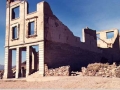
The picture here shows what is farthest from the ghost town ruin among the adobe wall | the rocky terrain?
the rocky terrain

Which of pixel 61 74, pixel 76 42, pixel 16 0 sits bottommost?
pixel 61 74

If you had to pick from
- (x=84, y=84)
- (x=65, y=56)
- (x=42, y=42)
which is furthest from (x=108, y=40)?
(x=84, y=84)

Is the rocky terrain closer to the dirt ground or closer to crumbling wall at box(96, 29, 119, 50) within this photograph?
the dirt ground

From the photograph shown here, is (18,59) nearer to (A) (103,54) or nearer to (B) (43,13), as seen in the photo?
(B) (43,13)

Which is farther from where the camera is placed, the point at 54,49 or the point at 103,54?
the point at 103,54

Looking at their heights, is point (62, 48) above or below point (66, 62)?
above

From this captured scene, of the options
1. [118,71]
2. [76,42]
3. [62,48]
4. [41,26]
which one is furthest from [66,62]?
[118,71]

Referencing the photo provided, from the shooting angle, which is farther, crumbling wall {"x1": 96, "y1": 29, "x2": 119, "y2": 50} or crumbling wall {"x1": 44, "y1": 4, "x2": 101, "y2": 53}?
crumbling wall {"x1": 96, "y1": 29, "x2": 119, "y2": 50}

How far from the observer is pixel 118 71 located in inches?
599

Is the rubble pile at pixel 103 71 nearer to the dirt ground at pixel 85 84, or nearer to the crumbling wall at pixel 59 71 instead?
the crumbling wall at pixel 59 71

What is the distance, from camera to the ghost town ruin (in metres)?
20.8

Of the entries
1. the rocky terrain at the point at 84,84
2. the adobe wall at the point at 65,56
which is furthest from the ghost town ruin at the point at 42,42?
the rocky terrain at the point at 84,84

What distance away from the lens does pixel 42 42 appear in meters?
20.5

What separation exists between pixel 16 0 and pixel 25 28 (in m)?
4.53
